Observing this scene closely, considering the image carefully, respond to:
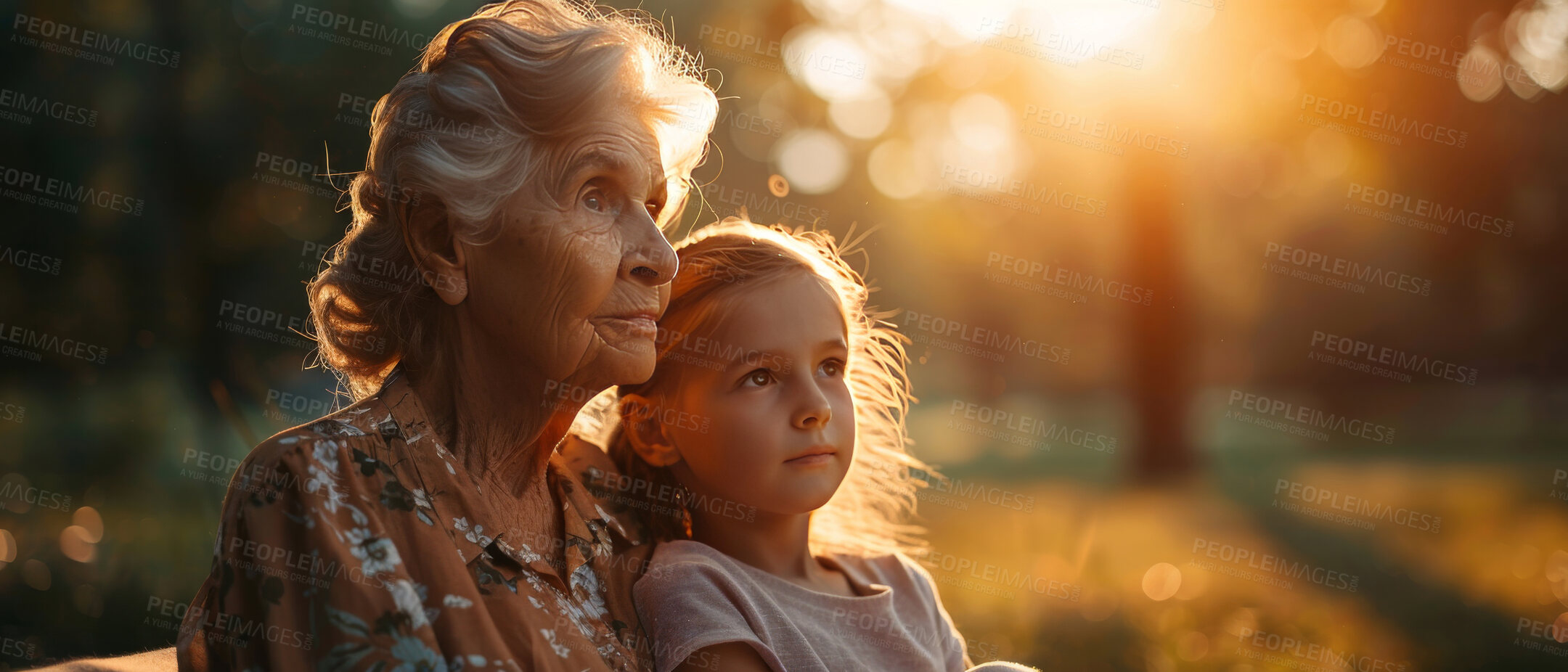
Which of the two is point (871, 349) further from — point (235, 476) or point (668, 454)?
point (235, 476)

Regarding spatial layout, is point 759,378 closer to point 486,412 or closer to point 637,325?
point 637,325

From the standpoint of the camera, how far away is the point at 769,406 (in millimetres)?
2662

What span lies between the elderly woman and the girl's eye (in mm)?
358

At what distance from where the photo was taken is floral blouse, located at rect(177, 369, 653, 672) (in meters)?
1.80

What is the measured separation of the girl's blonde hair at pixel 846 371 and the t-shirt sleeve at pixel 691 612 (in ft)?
1.32

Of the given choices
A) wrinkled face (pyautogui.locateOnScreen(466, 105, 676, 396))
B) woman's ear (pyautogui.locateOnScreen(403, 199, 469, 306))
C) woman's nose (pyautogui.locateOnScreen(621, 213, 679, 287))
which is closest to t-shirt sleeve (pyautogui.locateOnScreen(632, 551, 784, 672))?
wrinkled face (pyautogui.locateOnScreen(466, 105, 676, 396))

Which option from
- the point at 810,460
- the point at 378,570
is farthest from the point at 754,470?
the point at 378,570

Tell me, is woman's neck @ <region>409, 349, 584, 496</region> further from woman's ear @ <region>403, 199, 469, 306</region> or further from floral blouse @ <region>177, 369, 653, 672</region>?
woman's ear @ <region>403, 199, 469, 306</region>

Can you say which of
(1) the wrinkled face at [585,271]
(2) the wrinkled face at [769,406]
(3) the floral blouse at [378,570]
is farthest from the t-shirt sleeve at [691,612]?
(1) the wrinkled face at [585,271]

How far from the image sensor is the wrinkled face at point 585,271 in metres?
2.20

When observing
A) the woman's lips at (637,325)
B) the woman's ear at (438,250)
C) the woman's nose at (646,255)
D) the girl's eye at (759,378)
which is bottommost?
the girl's eye at (759,378)

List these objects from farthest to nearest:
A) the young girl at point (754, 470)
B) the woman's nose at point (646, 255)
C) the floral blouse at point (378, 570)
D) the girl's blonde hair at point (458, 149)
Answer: the young girl at point (754, 470) < the woman's nose at point (646, 255) < the girl's blonde hair at point (458, 149) < the floral blouse at point (378, 570)

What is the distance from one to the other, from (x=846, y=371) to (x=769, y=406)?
39 centimetres

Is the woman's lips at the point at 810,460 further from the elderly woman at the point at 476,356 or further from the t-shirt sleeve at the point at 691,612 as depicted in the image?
the elderly woman at the point at 476,356
